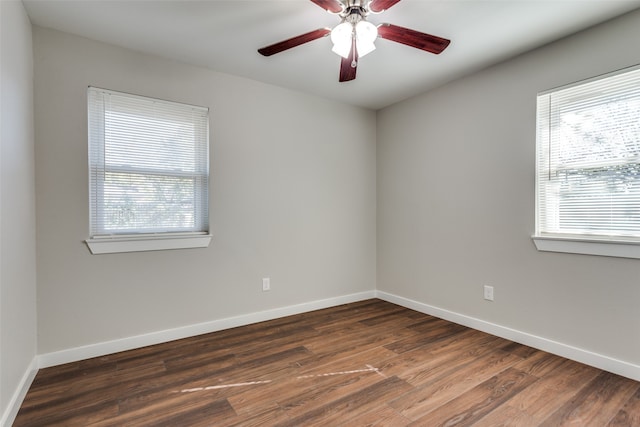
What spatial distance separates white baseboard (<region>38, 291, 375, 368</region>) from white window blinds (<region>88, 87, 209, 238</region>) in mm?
852

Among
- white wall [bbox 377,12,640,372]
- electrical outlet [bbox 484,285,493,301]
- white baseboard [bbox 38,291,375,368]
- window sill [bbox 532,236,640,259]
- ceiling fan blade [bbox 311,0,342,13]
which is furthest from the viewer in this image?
electrical outlet [bbox 484,285,493,301]

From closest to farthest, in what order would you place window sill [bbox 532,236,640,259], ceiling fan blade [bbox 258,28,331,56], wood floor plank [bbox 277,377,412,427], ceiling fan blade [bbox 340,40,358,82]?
1. wood floor plank [bbox 277,377,412,427]
2. ceiling fan blade [bbox 258,28,331,56]
3. ceiling fan blade [bbox 340,40,358,82]
4. window sill [bbox 532,236,640,259]

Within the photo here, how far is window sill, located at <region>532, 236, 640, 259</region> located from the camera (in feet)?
6.73

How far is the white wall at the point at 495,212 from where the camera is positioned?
85.4 inches

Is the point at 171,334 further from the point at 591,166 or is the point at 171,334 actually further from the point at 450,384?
the point at 591,166

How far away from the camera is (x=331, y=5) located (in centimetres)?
160

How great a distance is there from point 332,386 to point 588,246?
2032 mm

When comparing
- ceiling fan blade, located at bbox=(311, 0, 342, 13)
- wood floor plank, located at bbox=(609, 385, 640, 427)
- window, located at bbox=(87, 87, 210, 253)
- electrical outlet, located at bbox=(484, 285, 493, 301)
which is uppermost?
ceiling fan blade, located at bbox=(311, 0, 342, 13)

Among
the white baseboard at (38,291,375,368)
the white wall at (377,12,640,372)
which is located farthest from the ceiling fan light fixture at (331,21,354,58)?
the white baseboard at (38,291,375,368)

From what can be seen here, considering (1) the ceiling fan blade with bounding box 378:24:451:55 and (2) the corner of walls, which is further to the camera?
(1) the ceiling fan blade with bounding box 378:24:451:55

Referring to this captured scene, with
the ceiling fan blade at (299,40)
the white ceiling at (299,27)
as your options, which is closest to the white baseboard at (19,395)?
the white ceiling at (299,27)

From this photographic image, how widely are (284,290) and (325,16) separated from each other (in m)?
2.50

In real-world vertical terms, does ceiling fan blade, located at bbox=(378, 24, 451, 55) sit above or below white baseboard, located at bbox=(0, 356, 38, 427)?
above

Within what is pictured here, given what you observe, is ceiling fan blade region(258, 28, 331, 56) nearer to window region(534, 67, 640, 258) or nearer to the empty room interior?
the empty room interior
